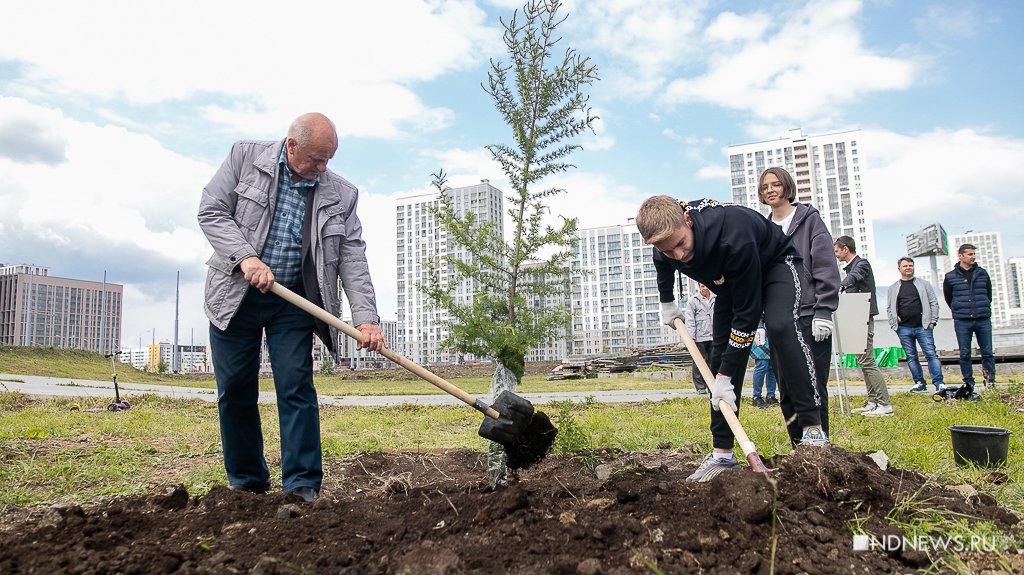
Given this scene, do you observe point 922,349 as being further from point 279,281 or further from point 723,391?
point 279,281

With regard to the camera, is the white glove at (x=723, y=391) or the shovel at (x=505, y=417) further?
the white glove at (x=723, y=391)

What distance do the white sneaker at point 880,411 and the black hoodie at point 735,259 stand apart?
3.74 metres

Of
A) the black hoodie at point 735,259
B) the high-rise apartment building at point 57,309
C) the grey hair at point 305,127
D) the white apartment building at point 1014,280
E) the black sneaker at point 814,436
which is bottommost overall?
the black sneaker at point 814,436

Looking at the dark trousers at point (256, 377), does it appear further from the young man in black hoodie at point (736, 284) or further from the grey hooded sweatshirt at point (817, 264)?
the grey hooded sweatshirt at point (817, 264)

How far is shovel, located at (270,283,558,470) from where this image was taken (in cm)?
317

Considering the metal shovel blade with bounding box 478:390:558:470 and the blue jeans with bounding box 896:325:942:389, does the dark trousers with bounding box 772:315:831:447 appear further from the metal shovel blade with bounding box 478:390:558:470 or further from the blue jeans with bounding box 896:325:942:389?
the blue jeans with bounding box 896:325:942:389

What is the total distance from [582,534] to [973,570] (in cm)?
125

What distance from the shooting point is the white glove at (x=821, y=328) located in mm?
3859

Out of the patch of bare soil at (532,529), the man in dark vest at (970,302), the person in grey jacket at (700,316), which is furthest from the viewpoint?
the person in grey jacket at (700,316)

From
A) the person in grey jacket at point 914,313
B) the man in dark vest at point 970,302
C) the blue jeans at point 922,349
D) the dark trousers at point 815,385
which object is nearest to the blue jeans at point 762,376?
the blue jeans at point 922,349

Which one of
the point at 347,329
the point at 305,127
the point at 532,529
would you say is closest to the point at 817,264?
the point at 532,529

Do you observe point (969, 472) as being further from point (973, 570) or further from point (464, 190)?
point (464, 190)

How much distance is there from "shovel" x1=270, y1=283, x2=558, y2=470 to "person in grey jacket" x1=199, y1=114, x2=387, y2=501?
13 centimetres

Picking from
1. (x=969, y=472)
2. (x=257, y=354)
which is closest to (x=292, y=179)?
(x=257, y=354)
